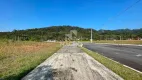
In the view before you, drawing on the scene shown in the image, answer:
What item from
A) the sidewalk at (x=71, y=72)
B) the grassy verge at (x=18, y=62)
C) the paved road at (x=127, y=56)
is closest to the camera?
the sidewalk at (x=71, y=72)

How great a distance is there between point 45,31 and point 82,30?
1220 inches

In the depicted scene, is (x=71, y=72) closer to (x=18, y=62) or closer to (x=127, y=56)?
(x=18, y=62)

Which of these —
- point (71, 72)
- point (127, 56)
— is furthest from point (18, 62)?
point (127, 56)

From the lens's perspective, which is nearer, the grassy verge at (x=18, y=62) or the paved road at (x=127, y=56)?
the grassy verge at (x=18, y=62)

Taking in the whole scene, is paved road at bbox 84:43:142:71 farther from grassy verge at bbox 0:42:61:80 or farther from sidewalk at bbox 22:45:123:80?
Answer: grassy verge at bbox 0:42:61:80

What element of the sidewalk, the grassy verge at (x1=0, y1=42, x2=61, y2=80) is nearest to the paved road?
the sidewalk

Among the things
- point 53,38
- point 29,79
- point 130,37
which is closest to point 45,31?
point 53,38

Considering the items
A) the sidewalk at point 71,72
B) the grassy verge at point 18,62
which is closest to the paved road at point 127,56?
the sidewalk at point 71,72

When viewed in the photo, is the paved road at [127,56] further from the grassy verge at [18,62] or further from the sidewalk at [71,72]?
the grassy verge at [18,62]

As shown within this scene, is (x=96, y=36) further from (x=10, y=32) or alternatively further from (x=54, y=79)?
(x=54, y=79)

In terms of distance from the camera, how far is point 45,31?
136m

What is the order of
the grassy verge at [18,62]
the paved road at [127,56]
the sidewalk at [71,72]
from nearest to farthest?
the sidewalk at [71,72] → the grassy verge at [18,62] → the paved road at [127,56]

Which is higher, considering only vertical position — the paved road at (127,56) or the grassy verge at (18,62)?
the grassy verge at (18,62)

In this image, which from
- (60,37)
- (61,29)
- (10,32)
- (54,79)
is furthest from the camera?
(61,29)
